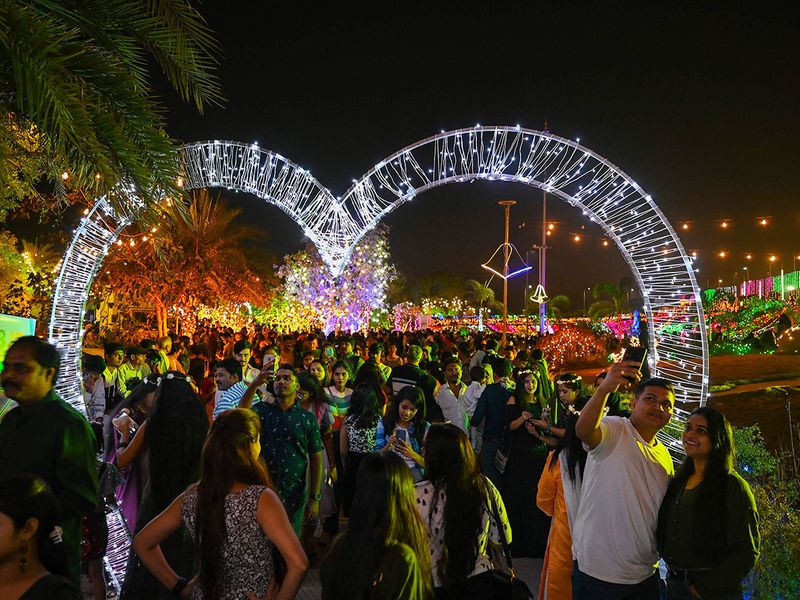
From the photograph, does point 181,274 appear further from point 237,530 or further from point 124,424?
point 237,530

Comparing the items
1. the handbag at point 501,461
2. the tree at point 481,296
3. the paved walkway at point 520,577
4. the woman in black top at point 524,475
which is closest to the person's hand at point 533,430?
the woman in black top at point 524,475

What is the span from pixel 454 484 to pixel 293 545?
3.18ft

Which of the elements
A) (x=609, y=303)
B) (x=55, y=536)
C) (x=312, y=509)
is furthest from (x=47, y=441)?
(x=609, y=303)

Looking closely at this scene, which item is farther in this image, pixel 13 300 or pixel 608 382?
pixel 13 300

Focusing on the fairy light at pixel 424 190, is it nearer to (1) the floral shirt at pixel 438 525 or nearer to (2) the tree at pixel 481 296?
(1) the floral shirt at pixel 438 525

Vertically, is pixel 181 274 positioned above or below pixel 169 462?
above

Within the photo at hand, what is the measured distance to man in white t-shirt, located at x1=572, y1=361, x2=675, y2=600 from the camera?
397 cm

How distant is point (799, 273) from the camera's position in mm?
55875

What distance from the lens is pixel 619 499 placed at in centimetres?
400

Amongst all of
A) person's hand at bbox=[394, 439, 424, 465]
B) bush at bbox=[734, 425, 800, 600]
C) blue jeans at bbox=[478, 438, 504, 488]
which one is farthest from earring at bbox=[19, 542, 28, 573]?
blue jeans at bbox=[478, 438, 504, 488]

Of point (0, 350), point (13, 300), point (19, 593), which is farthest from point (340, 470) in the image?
point (13, 300)

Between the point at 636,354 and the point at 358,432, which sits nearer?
the point at 636,354

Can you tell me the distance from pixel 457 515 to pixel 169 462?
1605mm

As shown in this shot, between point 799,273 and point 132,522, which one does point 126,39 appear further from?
point 799,273
